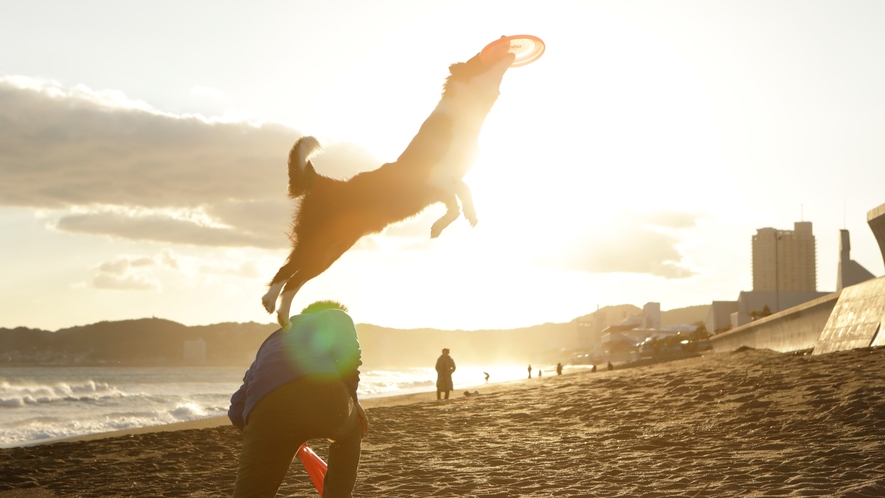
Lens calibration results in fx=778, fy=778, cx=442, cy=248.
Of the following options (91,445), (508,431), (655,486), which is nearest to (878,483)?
(655,486)

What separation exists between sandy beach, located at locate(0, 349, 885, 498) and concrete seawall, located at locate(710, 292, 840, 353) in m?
5.94

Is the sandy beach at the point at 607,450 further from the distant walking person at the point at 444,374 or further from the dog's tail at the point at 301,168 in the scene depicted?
the distant walking person at the point at 444,374

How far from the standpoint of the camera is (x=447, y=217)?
3193mm

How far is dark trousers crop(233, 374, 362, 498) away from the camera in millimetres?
3240

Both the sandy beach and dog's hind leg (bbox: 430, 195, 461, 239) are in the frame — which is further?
the sandy beach

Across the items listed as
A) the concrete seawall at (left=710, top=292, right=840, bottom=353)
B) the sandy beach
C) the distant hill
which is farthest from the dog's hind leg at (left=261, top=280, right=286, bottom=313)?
the distant hill

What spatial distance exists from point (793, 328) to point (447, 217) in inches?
933

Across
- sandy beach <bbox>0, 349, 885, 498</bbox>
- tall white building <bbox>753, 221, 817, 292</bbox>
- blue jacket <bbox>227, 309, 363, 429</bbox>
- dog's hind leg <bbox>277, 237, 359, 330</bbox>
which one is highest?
tall white building <bbox>753, 221, 817, 292</bbox>

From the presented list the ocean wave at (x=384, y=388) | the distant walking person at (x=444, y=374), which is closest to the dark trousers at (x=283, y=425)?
the distant walking person at (x=444, y=374)

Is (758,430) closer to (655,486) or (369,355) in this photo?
(655,486)

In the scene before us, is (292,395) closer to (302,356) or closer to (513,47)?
(302,356)

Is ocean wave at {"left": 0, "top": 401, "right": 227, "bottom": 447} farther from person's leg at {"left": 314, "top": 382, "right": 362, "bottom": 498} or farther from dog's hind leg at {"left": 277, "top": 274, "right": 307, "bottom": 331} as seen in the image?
dog's hind leg at {"left": 277, "top": 274, "right": 307, "bottom": 331}

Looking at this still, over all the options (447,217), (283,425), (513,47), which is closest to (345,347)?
(283,425)

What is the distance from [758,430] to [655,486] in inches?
120
